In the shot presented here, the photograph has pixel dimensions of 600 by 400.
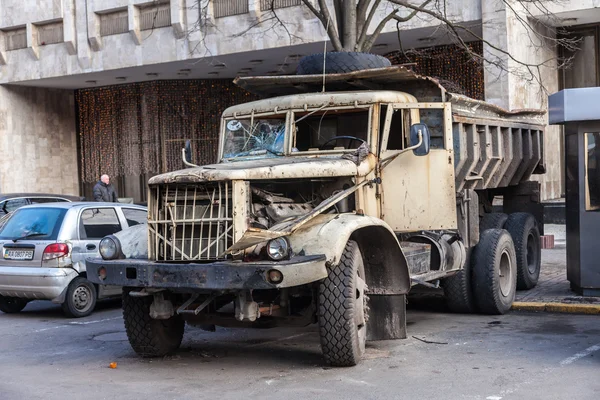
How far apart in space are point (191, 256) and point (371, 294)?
Answer: 6.31ft

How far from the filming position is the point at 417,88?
31.6 ft

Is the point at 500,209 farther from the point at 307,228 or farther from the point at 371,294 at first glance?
the point at 307,228

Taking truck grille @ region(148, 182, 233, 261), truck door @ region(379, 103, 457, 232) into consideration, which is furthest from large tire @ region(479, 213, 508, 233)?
truck grille @ region(148, 182, 233, 261)

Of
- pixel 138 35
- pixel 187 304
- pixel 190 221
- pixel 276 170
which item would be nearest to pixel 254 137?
pixel 276 170

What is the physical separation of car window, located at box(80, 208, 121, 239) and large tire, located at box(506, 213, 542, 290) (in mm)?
5511

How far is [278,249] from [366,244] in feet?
5.00

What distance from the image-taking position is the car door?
11.7 m

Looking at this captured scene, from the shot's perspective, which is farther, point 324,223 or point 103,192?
point 103,192

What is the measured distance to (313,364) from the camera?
7.96m

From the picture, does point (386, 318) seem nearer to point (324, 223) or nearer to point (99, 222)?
A: point (324, 223)

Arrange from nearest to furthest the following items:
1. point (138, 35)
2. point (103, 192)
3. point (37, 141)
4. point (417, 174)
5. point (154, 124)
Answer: point (417, 174) < point (103, 192) < point (138, 35) < point (154, 124) < point (37, 141)

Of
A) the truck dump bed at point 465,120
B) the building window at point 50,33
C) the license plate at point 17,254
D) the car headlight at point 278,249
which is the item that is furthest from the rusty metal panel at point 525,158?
the building window at point 50,33

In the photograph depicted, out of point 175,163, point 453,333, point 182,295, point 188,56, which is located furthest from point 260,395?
point 175,163

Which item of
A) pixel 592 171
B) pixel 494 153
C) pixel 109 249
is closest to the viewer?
pixel 109 249
